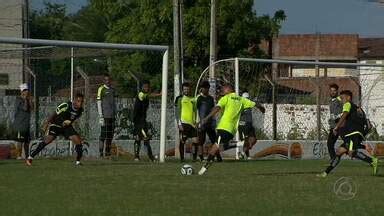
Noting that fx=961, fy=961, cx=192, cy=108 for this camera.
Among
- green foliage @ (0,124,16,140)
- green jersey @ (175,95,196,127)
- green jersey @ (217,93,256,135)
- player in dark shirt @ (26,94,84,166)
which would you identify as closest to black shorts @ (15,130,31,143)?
green foliage @ (0,124,16,140)

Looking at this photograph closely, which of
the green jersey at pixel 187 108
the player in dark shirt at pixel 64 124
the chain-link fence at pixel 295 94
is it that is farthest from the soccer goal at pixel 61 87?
the player in dark shirt at pixel 64 124

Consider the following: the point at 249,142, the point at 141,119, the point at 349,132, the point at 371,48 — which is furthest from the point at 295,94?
the point at 371,48

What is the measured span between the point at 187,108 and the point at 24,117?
415 cm

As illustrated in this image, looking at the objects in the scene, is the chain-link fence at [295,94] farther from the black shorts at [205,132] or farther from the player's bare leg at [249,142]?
the black shorts at [205,132]

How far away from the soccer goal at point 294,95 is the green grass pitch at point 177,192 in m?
9.41

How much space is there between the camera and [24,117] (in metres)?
24.4

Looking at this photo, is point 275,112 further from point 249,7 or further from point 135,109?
point 249,7

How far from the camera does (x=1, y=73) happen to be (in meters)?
26.8

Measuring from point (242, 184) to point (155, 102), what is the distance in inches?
480

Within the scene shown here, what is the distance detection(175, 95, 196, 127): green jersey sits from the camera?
2427cm

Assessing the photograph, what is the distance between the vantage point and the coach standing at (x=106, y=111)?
81.1ft

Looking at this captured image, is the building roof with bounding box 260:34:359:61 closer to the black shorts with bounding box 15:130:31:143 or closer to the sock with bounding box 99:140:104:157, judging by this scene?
the sock with bounding box 99:140:104:157

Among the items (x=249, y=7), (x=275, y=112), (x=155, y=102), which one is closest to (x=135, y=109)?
(x=155, y=102)

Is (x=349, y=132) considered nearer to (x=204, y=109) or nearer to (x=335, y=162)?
(x=335, y=162)
